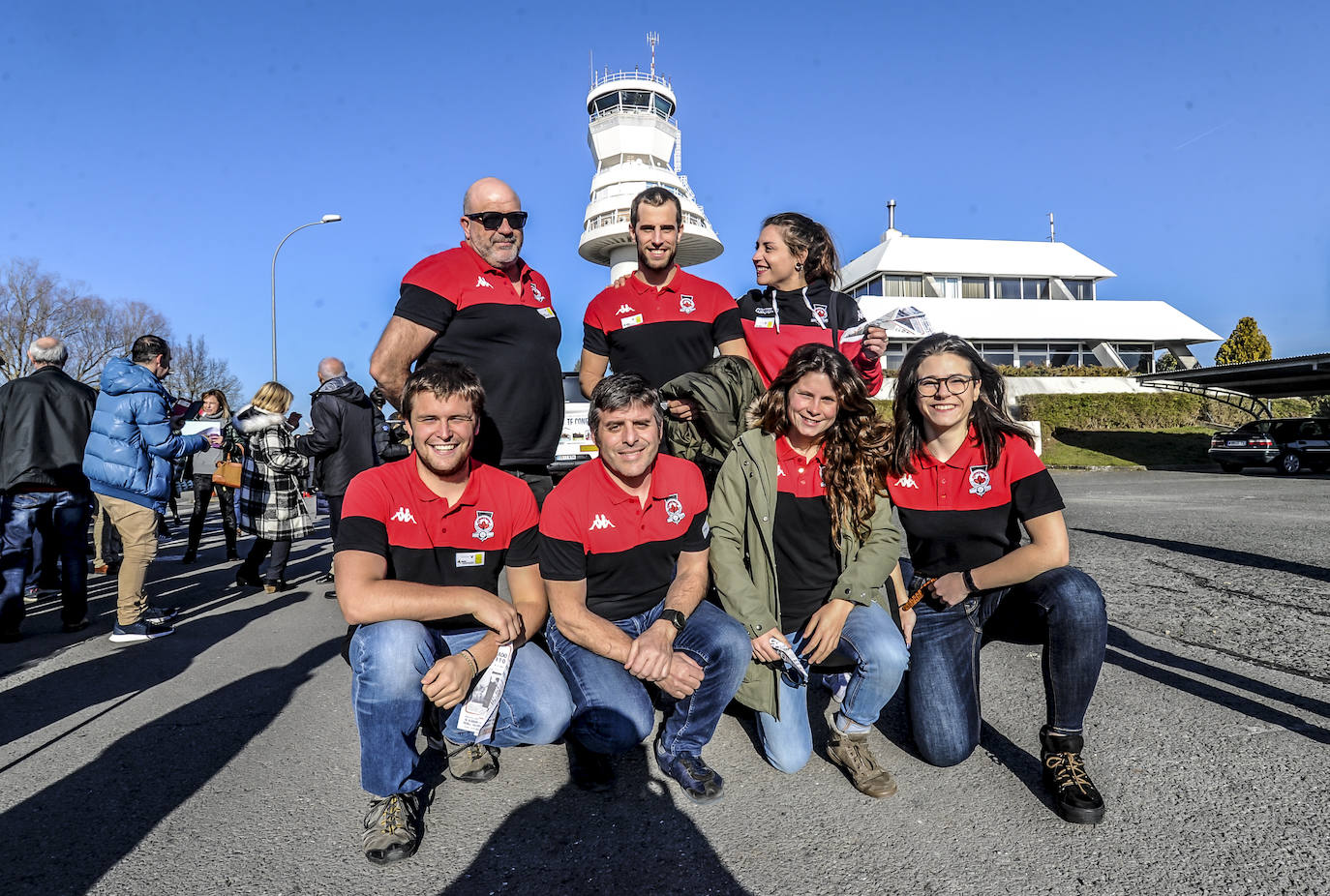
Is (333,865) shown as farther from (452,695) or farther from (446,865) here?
(452,695)

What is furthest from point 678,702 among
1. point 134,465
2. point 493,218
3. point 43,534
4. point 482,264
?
point 43,534

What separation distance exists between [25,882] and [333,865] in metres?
0.90

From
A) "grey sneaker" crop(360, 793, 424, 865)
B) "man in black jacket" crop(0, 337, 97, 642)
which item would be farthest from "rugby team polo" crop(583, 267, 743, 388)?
"man in black jacket" crop(0, 337, 97, 642)

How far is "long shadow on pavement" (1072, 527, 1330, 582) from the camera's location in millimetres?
6449

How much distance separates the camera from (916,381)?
3.28m

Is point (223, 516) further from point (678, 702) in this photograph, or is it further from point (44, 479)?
point (678, 702)

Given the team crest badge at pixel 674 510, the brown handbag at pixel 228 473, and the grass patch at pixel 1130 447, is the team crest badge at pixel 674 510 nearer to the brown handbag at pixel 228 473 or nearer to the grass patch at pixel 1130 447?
the brown handbag at pixel 228 473

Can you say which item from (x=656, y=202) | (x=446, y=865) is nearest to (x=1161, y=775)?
(x=446, y=865)

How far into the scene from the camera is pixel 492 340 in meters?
3.44

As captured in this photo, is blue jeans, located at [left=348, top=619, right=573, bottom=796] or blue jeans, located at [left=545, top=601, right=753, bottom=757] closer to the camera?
blue jeans, located at [left=348, top=619, right=573, bottom=796]

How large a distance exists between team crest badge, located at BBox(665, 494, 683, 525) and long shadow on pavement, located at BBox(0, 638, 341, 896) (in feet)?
7.02

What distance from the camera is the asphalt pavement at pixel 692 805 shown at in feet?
7.52

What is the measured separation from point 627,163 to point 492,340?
41.5m

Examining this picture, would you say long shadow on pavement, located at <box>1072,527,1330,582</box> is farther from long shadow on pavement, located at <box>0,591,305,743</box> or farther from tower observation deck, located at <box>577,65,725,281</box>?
tower observation deck, located at <box>577,65,725,281</box>
